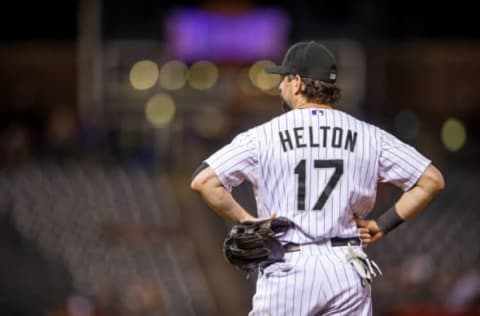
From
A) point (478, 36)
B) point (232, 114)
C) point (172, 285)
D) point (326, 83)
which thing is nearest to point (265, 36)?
point (232, 114)

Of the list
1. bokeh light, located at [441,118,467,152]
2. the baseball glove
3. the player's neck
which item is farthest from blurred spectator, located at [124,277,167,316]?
the player's neck

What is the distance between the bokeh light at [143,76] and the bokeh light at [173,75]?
12 cm

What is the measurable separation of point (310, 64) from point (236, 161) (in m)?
0.52

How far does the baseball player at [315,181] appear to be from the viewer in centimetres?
598

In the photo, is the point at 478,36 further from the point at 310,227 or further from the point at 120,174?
the point at 310,227

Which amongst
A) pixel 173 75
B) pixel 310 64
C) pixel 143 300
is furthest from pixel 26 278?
pixel 310 64

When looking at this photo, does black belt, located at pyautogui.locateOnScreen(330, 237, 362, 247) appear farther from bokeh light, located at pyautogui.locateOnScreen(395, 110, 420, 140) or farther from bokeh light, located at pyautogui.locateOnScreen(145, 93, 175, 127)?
bokeh light, located at pyautogui.locateOnScreen(145, 93, 175, 127)

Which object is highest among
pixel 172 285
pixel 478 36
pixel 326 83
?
pixel 326 83

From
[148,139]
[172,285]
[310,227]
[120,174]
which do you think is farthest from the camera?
[148,139]

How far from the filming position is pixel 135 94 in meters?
25.6

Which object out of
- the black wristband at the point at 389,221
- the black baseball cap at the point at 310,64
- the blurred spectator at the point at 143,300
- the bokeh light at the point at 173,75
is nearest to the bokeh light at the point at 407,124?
the bokeh light at the point at 173,75

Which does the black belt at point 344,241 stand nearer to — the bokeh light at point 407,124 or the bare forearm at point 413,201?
the bare forearm at point 413,201

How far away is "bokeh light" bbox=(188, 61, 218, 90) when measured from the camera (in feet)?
84.3

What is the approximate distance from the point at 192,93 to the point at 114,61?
147 centimetres
